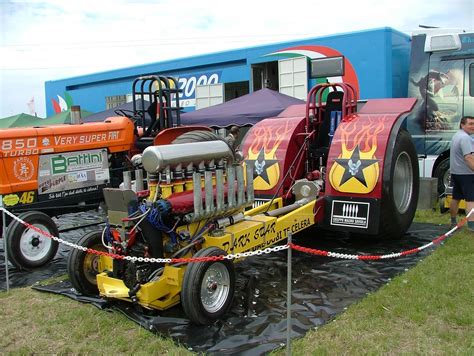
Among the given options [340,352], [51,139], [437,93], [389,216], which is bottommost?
[340,352]

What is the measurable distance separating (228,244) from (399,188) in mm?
2580

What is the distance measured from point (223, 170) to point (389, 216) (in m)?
1.94

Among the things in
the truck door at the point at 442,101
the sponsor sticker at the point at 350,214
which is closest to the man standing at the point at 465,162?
the sponsor sticker at the point at 350,214

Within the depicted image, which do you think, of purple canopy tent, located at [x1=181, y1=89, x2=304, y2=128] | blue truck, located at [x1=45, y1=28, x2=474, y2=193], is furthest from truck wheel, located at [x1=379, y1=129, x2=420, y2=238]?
purple canopy tent, located at [x1=181, y1=89, x2=304, y2=128]

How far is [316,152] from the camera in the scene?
5.88 m

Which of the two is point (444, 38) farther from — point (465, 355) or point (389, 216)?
point (465, 355)

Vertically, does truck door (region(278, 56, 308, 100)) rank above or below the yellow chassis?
above

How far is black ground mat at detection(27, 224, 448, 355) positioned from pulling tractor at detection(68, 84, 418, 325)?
16cm

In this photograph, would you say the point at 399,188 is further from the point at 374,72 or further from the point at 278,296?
the point at 374,72

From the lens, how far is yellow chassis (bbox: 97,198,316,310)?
3.66m

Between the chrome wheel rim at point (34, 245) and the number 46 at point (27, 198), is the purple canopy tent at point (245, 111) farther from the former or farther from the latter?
the chrome wheel rim at point (34, 245)

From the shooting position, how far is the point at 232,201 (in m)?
4.16

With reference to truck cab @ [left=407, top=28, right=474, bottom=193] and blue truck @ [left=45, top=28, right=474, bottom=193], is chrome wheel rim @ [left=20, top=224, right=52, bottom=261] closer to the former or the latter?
blue truck @ [left=45, top=28, right=474, bottom=193]

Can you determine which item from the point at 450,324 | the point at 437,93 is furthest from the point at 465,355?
the point at 437,93
